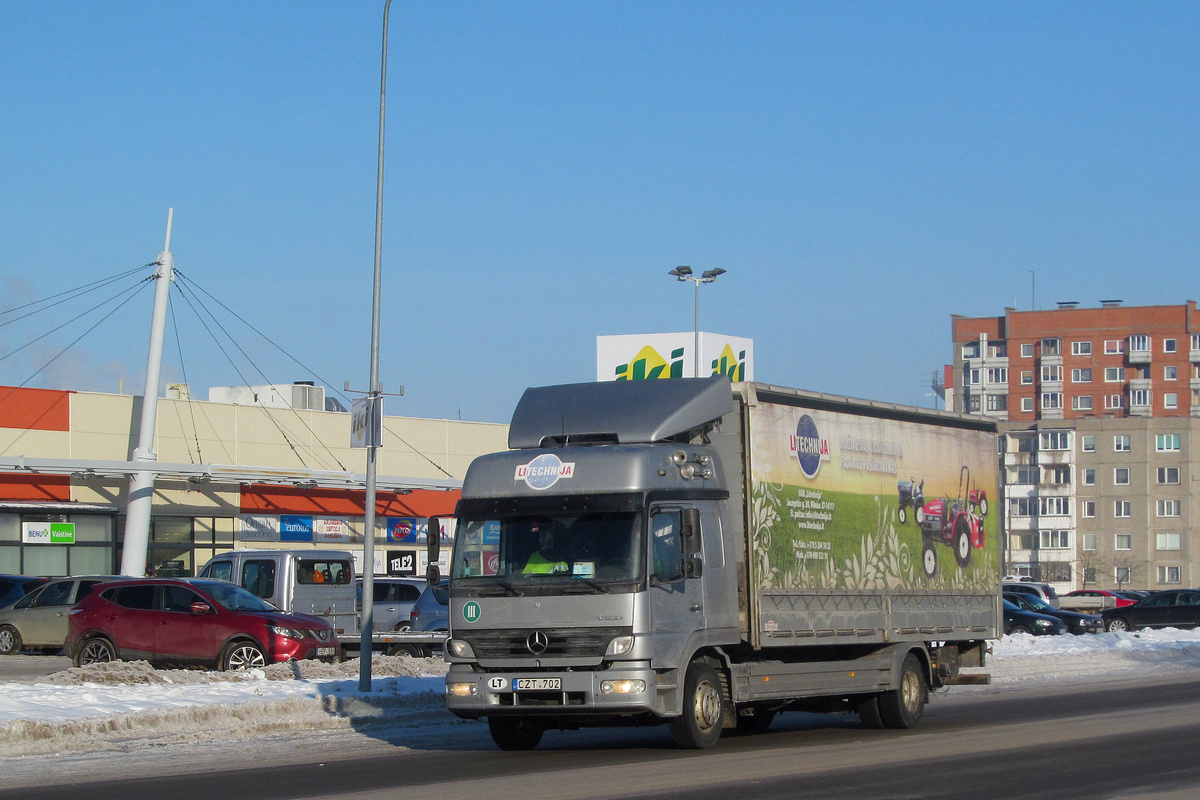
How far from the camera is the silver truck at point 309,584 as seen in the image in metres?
25.7

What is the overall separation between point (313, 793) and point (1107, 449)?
114941 millimetres

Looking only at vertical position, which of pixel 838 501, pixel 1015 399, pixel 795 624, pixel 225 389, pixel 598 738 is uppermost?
pixel 1015 399

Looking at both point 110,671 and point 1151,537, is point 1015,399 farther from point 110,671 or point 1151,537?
point 110,671

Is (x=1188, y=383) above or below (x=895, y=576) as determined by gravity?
above

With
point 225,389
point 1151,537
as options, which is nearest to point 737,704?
point 225,389

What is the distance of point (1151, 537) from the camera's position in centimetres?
11469

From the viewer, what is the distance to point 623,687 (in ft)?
40.9

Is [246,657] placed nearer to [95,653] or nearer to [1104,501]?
[95,653]

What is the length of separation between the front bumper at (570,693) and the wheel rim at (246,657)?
8.94 metres

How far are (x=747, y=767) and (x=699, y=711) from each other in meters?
1.29

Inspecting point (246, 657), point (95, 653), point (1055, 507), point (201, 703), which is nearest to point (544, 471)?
point (201, 703)

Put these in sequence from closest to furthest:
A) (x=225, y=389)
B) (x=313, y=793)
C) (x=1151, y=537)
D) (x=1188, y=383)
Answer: (x=313, y=793) < (x=225, y=389) < (x=1151, y=537) < (x=1188, y=383)

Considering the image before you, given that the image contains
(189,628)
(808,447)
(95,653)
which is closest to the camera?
(808,447)

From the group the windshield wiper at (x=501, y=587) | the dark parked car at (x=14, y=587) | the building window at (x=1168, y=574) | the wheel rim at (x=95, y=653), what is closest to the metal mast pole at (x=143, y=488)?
the dark parked car at (x=14, y=587)
